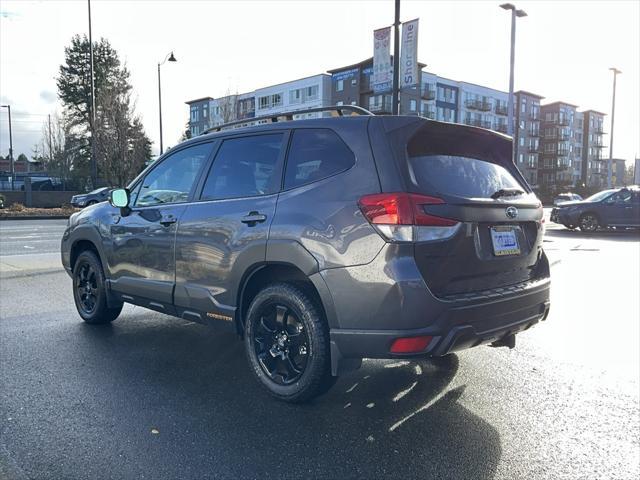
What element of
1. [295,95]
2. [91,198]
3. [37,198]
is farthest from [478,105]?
[91,198]

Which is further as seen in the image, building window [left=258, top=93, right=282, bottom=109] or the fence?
building window [left=258, top=93, right=282, bottom=109]

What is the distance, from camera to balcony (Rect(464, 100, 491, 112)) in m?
77.5

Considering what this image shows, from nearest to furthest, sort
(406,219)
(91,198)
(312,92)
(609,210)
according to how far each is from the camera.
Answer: (406,219)
(609,210)
(91,198)
(312,92)

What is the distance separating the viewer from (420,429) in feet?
10.6

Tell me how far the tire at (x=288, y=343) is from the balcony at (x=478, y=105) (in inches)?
3132

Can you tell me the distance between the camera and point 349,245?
3127mm

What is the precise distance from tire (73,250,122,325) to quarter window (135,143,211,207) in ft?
3.22

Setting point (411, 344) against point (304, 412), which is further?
point (304, 412)

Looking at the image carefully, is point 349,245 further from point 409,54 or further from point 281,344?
point 409,54

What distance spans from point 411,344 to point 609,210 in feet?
60.8

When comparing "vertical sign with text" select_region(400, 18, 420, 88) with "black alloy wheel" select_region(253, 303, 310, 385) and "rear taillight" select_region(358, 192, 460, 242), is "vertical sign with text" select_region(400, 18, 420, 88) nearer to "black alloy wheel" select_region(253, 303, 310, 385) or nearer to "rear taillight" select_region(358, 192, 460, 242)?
"black alloy wheel" select_region(253, 303, 310, 385)

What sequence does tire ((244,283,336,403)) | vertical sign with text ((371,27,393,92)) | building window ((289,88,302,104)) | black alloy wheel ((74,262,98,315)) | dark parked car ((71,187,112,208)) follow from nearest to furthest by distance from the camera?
tire ((244,283,336,403)) → black alloy wheel ((74,262,98,315)) → vertical sign with text ((371,27,393,92)) → dark parked car ((71,187,112,208)) → building window ((289,88,302,104))

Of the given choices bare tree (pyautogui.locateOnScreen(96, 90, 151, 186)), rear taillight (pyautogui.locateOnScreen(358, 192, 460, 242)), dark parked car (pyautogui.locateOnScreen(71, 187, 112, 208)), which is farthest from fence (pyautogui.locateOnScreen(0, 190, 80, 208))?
rear taillight (pyautogui.locateOnScreen(358, 192, 460, 242))

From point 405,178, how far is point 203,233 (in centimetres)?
175
